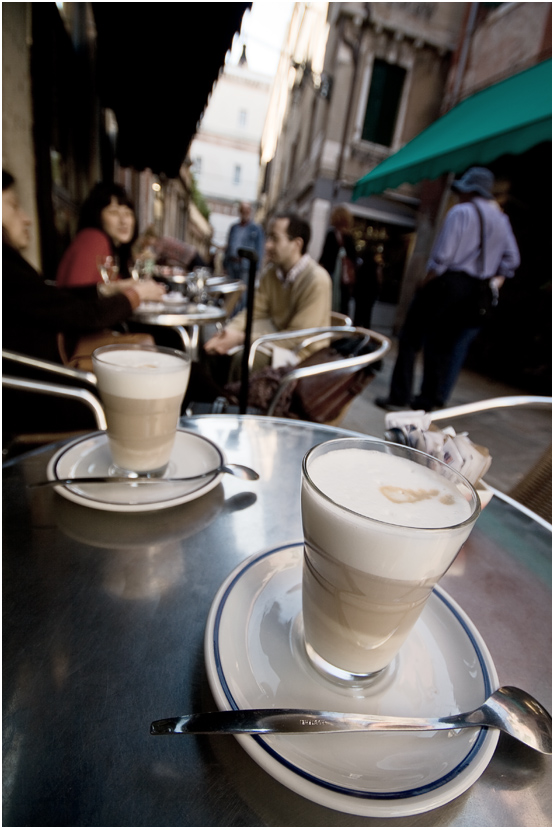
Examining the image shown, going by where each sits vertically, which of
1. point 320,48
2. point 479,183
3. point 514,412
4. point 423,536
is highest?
point 320,48

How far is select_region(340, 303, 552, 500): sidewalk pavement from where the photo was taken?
2988 mm

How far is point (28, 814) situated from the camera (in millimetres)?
309

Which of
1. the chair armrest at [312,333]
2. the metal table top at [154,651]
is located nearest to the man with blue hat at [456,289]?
the chair armrest at [312,333]

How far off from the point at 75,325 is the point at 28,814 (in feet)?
5.45

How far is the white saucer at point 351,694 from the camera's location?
30 centimetres

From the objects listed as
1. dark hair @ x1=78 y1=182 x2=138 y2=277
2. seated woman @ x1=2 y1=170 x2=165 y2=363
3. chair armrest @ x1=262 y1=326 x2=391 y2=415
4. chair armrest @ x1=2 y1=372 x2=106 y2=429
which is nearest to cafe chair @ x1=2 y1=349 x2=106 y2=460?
seated woman @ x1=2 y1=170 x2=165 y2=363

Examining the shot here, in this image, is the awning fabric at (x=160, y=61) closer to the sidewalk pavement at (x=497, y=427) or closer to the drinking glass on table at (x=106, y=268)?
the drinking glass on table at (x=106, y=268)

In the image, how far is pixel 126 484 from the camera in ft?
2.28

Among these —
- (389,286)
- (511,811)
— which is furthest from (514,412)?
(389,286)

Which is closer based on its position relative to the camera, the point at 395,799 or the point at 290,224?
the point at 395,799

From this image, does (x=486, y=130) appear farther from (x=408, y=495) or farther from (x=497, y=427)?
(x=408, y=495)

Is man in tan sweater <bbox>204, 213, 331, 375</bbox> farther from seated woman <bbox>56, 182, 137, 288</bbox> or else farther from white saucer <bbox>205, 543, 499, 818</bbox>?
white saucer <bbox>205, 543, 499, 818</bbox>

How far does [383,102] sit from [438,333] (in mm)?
9771

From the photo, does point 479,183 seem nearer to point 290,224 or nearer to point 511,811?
point 290,224
